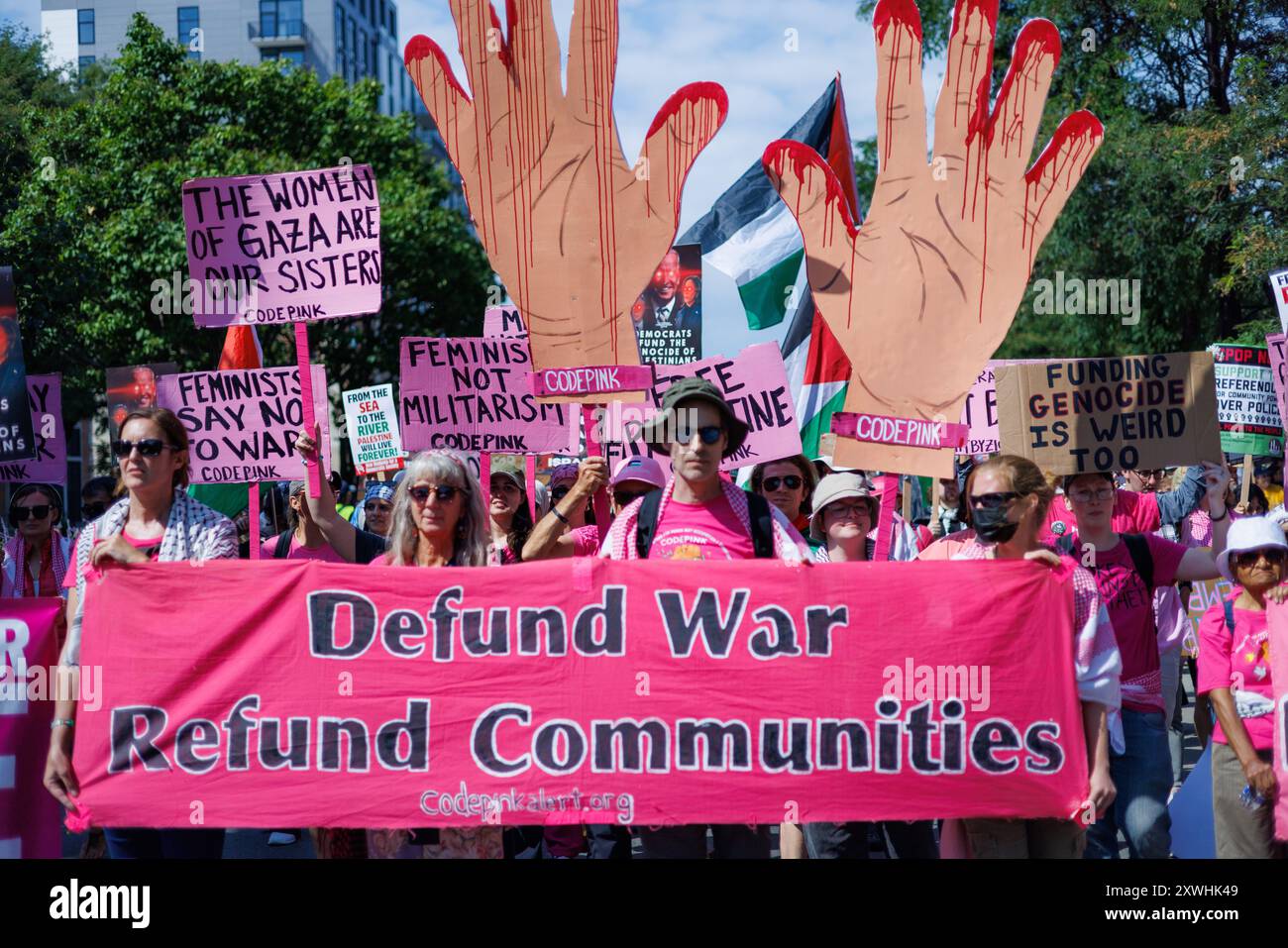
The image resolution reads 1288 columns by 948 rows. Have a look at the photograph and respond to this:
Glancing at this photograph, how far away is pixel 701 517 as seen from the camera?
5.12m

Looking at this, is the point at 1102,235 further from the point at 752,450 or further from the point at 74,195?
the point at 74,195

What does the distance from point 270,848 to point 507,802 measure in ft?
10.6

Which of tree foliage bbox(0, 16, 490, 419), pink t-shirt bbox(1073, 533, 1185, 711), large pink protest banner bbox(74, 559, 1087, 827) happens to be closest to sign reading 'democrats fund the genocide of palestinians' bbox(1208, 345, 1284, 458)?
pink t-shirt bbox(1073, 533, 1185, 711)

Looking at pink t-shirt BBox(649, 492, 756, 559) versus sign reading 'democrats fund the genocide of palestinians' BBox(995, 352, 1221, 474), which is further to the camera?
sign reading 'democrats fund the genocide of palestinians' BBox(995, 352, 1221, 474)

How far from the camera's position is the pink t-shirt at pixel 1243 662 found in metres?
5.12

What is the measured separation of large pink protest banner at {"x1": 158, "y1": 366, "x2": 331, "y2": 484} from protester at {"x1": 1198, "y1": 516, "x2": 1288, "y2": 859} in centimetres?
393

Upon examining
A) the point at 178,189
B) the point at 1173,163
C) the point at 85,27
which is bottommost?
the point at 1173,163

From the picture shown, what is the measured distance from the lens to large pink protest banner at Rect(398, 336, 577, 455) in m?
7.25

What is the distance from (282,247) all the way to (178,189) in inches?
1024

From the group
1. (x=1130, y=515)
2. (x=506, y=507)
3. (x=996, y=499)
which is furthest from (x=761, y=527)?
(x=1130, y=515)

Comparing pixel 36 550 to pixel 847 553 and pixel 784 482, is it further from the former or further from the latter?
pixel 847 553

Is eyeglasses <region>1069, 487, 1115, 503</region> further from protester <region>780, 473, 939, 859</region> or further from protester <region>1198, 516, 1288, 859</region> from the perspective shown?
protester <region>780, 473, 939, 859</region>
